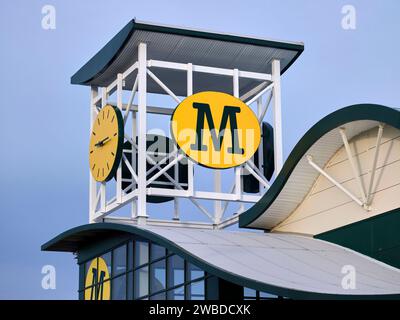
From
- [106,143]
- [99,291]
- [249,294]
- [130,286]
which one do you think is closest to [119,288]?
[130,286]

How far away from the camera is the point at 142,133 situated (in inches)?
1802

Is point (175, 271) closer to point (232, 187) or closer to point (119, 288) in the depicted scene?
point (119, 288)

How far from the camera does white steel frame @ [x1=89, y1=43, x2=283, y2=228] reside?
1799 inches

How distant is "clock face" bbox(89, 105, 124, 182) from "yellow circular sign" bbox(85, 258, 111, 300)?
224 inches

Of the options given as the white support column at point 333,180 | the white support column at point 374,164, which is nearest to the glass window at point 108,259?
the white support column at point 333,180

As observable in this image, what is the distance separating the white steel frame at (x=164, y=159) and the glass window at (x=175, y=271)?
8907 mm

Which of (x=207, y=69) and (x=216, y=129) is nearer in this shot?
(x=216, y=129)

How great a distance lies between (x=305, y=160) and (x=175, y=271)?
5.78m

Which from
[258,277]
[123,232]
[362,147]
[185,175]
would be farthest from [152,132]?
[258,277]

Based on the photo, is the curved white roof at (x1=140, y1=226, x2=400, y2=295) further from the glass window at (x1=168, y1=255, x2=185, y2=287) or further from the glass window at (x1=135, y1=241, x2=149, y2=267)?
the glass window at (x1=135, y1=241, x2=149, y2=267)

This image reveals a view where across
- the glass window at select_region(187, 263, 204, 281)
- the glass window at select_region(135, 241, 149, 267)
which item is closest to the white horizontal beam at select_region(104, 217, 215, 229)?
the glass window at select_region(135, 241, 149, 267)

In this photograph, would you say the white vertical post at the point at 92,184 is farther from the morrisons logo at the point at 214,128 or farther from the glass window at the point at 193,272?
the glass window at the point at 193,272

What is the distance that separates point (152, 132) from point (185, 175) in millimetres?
2278
